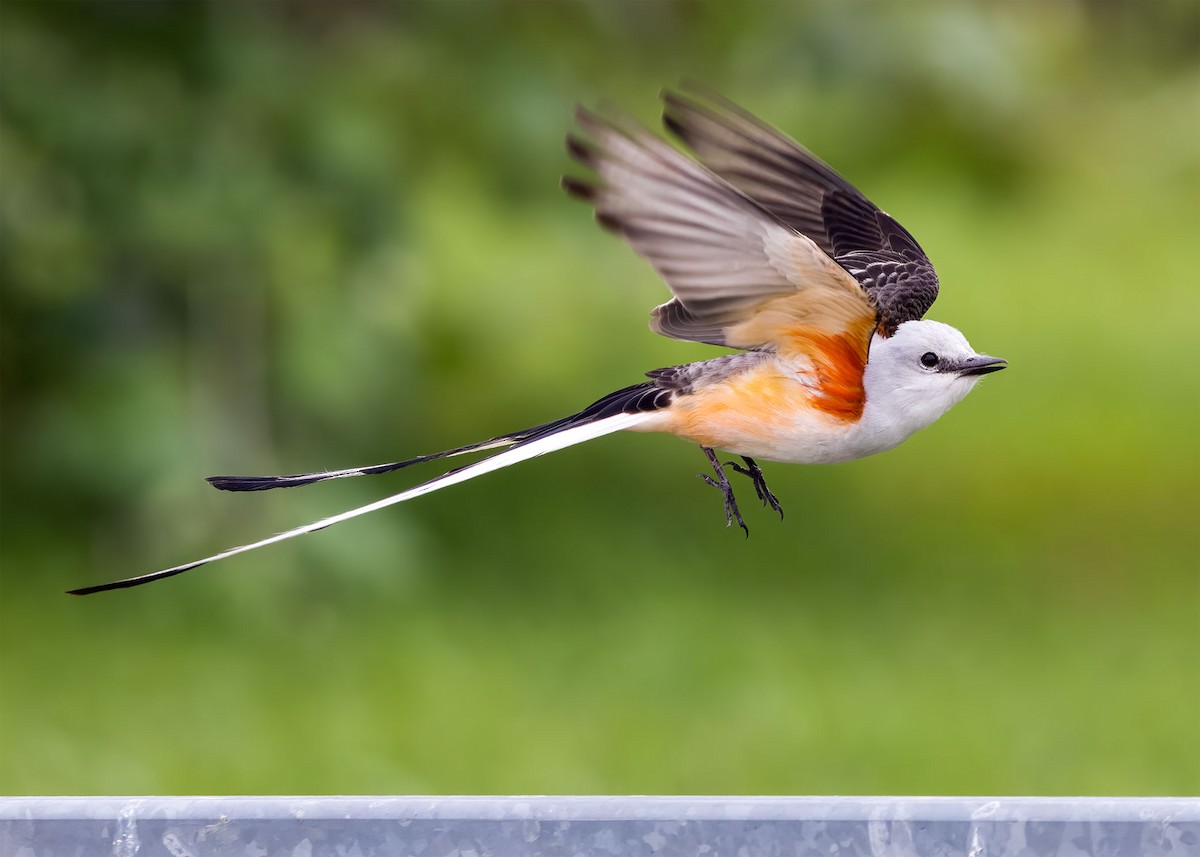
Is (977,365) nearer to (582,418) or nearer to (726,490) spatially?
(726,490)

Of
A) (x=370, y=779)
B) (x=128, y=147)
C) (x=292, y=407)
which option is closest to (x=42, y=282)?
(x=128, y=147)

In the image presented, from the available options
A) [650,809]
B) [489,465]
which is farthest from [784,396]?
[650,809]

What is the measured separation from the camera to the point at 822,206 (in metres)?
3.04

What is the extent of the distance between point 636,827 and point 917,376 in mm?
753

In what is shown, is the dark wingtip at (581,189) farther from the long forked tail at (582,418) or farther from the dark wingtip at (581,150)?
the long forked tail at (582,418)

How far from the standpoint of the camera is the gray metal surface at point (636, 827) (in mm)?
1936

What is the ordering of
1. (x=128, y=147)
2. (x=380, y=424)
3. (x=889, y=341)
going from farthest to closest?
(x=380, y=424), (x=128, y=147), (x=889, y=341)

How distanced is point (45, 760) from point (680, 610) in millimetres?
2973

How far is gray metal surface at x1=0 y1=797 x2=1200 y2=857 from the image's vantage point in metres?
1.94

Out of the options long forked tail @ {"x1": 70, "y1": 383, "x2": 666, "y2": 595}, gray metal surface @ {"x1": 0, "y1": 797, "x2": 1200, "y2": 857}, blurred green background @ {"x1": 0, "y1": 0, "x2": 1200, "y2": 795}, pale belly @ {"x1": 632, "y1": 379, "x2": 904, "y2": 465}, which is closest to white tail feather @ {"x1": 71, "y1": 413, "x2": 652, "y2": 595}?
long forked tail @ {"x1": 70, "y1": 383, "x2": 666, "y2": 595}

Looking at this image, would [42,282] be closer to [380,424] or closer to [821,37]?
[380,424]

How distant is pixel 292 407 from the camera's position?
701cm

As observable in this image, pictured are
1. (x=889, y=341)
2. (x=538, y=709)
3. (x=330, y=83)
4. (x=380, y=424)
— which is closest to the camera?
(x=889, y=341)

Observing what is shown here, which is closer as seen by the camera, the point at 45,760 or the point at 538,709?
the point at 45,760
